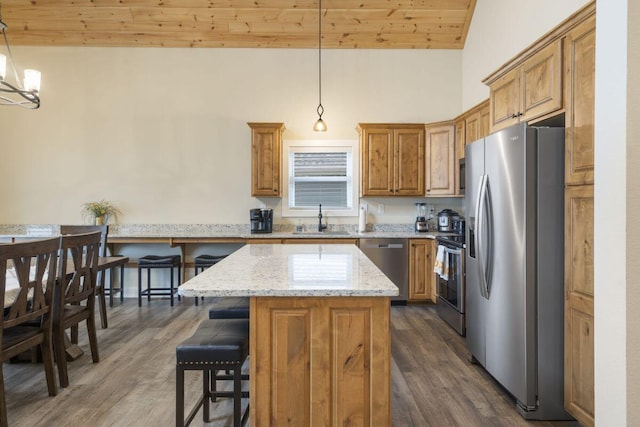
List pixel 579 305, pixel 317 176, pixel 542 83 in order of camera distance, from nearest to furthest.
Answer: pixel 579 305
pixel 542 83
pixel 317 176

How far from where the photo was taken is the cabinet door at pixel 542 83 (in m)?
2.14

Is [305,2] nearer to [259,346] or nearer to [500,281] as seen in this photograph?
[500,281]

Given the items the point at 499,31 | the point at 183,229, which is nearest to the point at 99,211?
the point at 183,229

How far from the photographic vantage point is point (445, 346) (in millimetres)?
3191

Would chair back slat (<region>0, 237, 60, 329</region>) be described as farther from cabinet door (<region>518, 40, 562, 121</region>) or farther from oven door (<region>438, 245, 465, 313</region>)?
oven door (<region>438, 245, 465, 313</region>)

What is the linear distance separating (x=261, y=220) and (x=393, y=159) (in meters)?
1.97

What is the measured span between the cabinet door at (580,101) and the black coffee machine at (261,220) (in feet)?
11.6

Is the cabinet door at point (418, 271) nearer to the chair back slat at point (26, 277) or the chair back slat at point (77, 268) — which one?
the chair back slat at point (77, 268)

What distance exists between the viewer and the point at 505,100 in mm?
2775

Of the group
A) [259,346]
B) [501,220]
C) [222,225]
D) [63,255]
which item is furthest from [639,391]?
[222,225]

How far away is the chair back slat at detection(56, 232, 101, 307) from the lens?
2424mm

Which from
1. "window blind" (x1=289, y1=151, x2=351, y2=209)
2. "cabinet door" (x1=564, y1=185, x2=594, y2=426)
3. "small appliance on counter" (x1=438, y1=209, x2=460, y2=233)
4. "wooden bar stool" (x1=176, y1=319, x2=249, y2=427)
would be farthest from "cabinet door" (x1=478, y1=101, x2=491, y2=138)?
"wooden bar stool" (x1=176, y1=319, x2=249, y2=427)

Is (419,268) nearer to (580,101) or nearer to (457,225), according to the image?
(457,225)

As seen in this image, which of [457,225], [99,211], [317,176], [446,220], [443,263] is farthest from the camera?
[317,176]
